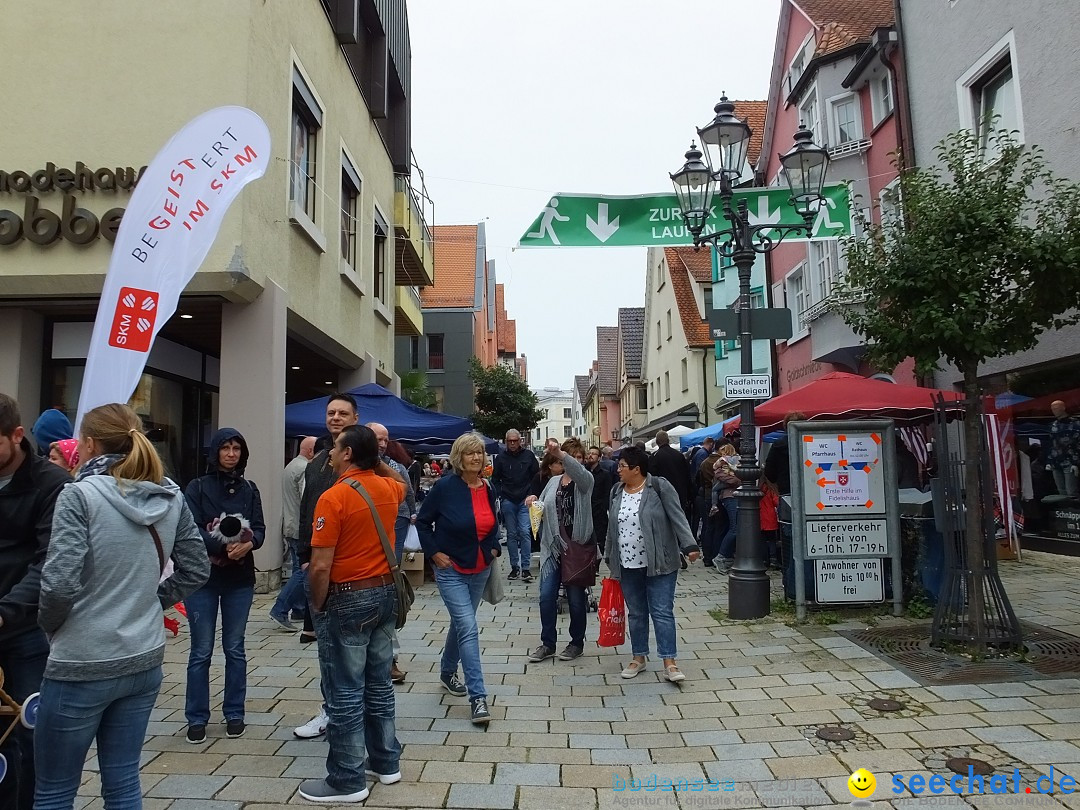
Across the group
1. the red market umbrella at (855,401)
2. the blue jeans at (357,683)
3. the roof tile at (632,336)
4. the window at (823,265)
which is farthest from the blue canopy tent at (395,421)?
the roof tile at (632,336)

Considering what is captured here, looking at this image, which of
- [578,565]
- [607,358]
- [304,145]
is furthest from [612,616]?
[607,358]

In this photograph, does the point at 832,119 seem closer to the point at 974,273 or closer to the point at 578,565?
the point at 974,273

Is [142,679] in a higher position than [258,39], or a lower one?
lower

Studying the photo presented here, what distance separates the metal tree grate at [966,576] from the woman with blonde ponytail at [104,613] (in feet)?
17.9

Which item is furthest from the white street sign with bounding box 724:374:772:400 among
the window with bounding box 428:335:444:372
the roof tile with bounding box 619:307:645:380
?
the roof tile with bounding box 619:307:645:380

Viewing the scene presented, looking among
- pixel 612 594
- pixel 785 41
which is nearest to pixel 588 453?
pixel 612 594

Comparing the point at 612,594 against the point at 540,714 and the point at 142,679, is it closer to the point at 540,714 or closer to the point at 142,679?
the point at 540,714

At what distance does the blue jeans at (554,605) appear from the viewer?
634 centimetres

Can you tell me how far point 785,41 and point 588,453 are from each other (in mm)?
12656

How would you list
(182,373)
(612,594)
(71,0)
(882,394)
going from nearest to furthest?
(612,594)
(71,0)
(882,394)
(182,373)

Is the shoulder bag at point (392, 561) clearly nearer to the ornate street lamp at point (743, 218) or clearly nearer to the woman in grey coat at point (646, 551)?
the woman in grey coat at point (646, 551)

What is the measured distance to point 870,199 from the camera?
15.2m

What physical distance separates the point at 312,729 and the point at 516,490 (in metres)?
6.05

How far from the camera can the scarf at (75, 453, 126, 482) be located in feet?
9.43
